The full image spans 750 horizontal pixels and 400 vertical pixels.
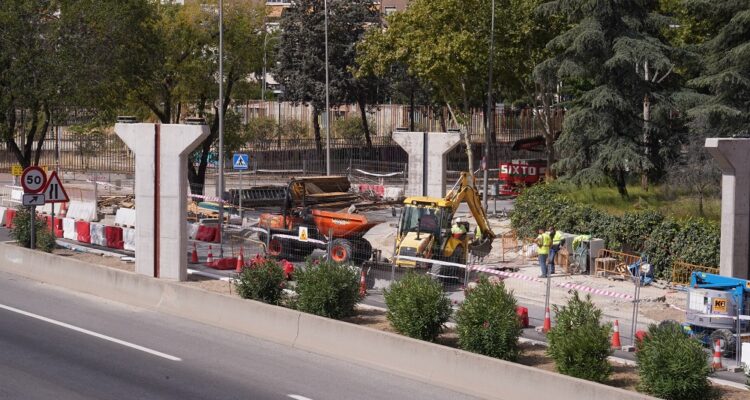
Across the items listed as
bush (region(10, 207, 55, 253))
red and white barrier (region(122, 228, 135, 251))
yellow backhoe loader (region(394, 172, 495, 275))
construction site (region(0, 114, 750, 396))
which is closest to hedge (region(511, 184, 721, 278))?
construction site (region(0, 114, 750, 396))

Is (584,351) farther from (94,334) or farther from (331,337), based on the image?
(94,334)

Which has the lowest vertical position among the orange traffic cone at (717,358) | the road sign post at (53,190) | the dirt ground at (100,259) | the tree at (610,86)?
the orange traffic cone at (717,358)

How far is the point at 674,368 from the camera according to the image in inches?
482

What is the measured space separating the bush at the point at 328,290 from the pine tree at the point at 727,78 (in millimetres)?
A: 20878

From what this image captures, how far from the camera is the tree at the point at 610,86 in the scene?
34.8 meters

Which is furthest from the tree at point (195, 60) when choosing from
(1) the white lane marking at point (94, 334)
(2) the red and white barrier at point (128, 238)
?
(1) the white lane marking at point (94, 334)

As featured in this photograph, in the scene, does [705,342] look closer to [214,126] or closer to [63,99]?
[63,99]

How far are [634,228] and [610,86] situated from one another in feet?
24.6

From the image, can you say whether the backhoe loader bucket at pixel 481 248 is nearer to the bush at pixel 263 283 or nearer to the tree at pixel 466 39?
the bush at pixel 263 283

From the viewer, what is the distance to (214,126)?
4869 cm

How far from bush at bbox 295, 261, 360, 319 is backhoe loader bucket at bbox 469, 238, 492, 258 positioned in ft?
42.4

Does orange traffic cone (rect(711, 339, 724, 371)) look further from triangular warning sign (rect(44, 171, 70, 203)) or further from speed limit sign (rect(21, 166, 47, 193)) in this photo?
speed limit sign (rect(21, 166, 47, 193))

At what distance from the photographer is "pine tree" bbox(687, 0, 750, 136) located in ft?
112

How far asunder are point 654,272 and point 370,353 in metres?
15.0
